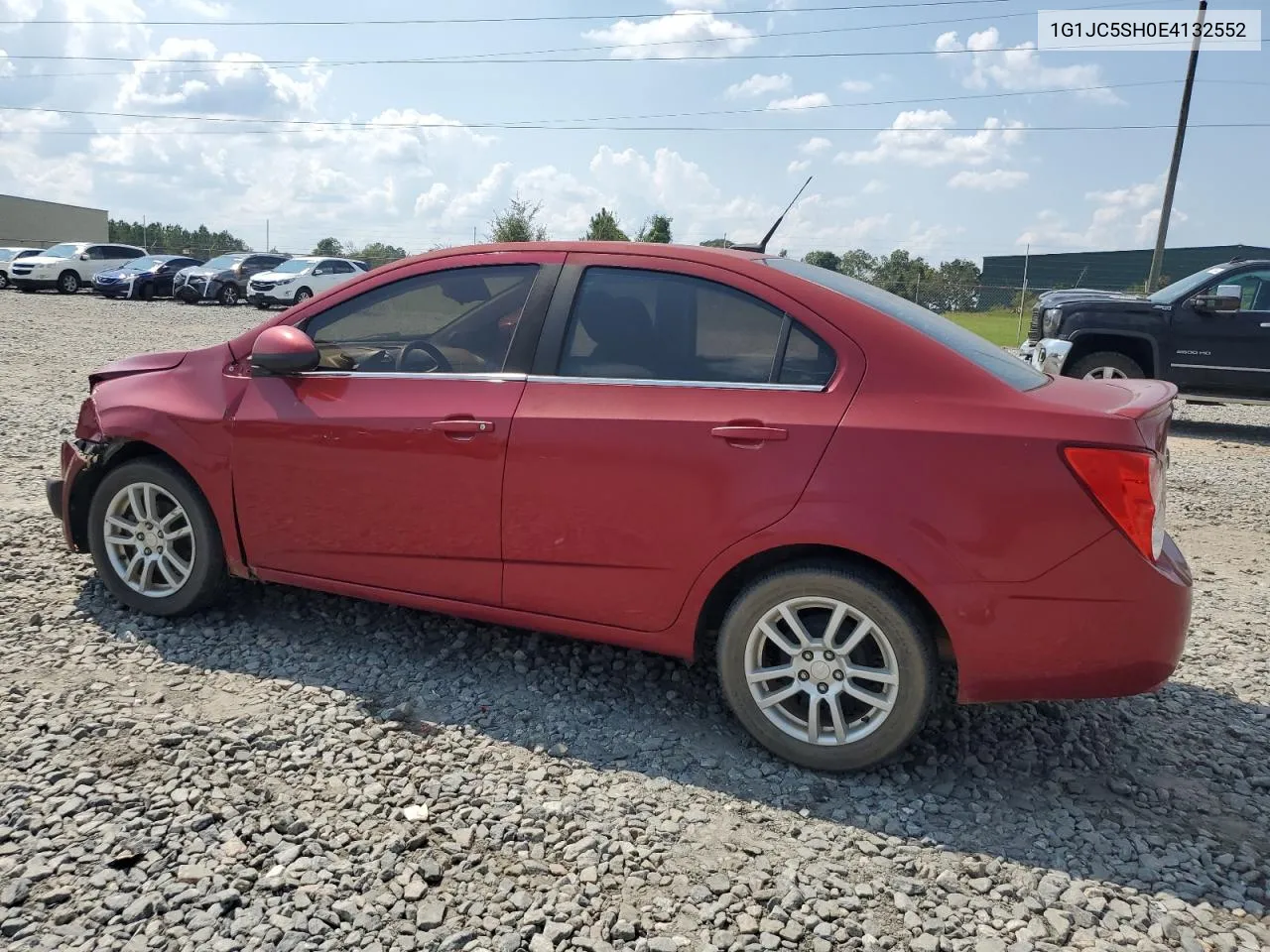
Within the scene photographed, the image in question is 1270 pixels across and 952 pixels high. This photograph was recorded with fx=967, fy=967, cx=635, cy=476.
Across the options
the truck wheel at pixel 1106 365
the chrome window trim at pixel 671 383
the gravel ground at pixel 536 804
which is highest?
Result: the chrome window trim at pixel 671 383

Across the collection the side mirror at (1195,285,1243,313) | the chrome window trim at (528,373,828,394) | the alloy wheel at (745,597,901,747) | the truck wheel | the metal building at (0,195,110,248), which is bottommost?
the alloy wheel at (745,597,901,747)

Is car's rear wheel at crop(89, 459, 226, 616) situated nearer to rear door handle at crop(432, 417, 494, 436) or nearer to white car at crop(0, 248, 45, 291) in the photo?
rear door handle at crop(432, 417, 494, 436)

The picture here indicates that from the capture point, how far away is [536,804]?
3.02m

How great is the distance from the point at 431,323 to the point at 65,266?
110ft

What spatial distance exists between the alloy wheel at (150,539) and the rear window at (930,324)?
2758 millimetres

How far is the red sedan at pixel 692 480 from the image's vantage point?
2959 millimetres

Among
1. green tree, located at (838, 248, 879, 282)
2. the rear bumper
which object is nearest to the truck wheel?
the rear bumper

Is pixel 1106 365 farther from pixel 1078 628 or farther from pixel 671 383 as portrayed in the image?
pixel 671 383

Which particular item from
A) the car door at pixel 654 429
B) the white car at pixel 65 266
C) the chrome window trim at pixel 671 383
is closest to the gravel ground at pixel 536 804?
the car door at pixel 654 429

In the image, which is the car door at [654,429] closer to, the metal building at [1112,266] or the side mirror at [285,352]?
the side mirror at [285,352]

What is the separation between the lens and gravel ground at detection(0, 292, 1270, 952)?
2525mm

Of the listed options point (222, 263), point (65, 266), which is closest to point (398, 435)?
point (222, 263)

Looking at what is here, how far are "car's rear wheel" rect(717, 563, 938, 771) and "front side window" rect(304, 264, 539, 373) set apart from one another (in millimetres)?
1369

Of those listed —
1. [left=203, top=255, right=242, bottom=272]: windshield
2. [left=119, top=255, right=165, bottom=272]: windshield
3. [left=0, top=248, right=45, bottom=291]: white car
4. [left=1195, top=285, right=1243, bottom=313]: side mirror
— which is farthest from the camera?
[left=0, top=248, right=45, bottom=291]: white car
